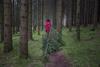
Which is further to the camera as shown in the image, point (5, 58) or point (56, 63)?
A: point (5, 58)

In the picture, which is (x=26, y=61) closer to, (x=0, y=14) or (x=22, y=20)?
(x=22, y=20)

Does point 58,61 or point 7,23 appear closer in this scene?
point 58,61

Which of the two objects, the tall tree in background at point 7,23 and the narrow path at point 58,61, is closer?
the narrow path at point 58,61

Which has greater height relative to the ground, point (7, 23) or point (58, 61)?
point (7, 23)

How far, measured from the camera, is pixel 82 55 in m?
11.5

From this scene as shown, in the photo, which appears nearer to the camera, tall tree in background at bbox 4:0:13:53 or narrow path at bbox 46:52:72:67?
narrow path at bbox 46:52:72:67

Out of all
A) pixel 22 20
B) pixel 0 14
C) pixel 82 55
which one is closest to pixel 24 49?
pixel 22 20

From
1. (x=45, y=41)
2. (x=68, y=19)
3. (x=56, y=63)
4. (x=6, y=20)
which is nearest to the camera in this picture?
(x=56, y=63)

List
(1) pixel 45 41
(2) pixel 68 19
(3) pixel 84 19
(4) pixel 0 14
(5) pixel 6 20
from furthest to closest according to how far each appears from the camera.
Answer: (2) pixel 68 19
(3) pixel 84 19
(4) pixel 0 14
(1) pixel 45 41
(5) pixel 6 20

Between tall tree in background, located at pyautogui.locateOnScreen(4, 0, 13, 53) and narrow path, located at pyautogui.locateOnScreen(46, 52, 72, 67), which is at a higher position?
tall tree in background, located at pyautogui.locateOnScreen(4, 0, 13, 53)

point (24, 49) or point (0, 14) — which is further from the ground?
point (0, 14)

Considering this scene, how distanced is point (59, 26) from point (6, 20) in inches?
305

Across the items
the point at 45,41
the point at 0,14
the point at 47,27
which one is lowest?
the point at 45,41

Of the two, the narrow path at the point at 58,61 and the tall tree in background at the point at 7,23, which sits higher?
the tall tree in background at the point at 7,23
